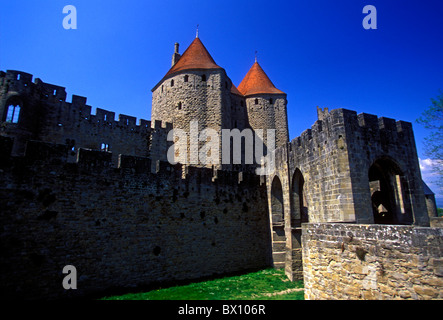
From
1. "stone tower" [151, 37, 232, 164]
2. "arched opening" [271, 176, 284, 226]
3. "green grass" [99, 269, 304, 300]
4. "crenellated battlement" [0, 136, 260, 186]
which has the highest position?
"stone tower" [151, 37, 232, 164]

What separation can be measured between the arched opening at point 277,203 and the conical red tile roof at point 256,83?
13.7 meters

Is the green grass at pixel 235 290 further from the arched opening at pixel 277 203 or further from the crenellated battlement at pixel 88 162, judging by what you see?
the crenellated battlement at pixel 88 162

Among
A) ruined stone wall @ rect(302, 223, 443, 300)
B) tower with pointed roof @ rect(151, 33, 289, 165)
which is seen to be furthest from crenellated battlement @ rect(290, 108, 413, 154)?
tower with pointed roof @ rect(151, 33, 289, 165)

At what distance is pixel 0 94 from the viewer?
14.0 meters

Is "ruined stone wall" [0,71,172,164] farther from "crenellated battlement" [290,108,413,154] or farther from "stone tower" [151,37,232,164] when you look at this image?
"crenellated battlement" [290,108,413,154]

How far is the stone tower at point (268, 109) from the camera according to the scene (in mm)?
25641

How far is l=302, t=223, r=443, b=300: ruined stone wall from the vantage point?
4.51 metres

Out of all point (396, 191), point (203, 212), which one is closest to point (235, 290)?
point (203, 212)

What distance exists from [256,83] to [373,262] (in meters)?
24.8

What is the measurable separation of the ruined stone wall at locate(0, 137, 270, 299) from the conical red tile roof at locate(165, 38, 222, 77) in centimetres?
1188

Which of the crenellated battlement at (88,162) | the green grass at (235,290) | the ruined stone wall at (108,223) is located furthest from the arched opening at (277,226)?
the crenellated battlement at (88,162)

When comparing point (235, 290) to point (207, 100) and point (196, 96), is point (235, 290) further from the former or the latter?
point (196, 96)

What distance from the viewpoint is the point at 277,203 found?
A: 15859 mm
